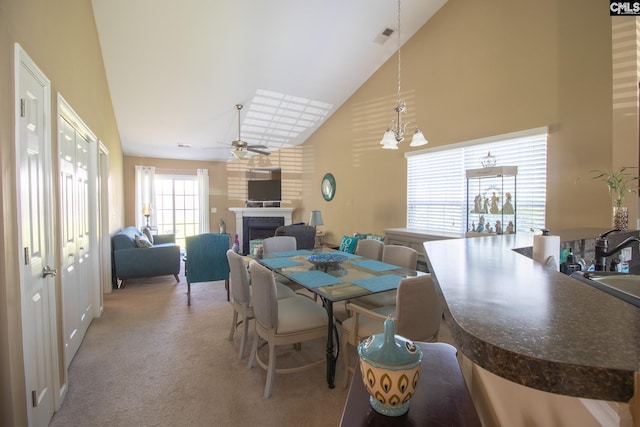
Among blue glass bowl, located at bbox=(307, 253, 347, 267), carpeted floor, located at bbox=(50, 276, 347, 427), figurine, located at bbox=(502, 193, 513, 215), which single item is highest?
figurine, located at bbox=(502, 193, 513, 215)

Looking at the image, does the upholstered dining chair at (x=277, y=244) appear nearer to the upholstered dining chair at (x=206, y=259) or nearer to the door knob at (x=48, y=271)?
the upholstered dining chair at (x=206, y=259)

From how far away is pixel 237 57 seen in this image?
426cm

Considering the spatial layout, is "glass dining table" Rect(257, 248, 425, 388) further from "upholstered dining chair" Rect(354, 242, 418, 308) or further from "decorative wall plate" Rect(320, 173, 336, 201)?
"decorative wall plate" Rect(320, 173, 336, 201)

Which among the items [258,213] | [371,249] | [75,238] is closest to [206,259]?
[75,238]

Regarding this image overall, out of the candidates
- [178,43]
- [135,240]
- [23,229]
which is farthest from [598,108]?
[135,240]

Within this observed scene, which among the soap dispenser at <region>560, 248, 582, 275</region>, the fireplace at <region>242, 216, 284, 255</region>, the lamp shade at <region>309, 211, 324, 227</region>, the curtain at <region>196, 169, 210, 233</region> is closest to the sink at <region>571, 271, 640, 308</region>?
the soap dispenser at <region>560, 248, 582, 275</region>

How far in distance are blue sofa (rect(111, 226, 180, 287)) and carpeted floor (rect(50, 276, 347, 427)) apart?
120 cm

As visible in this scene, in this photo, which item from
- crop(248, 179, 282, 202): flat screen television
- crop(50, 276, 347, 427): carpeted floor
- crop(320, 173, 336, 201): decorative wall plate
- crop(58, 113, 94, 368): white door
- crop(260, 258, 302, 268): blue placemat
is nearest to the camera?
crop(50, 276, 347, 427): carpeted floor

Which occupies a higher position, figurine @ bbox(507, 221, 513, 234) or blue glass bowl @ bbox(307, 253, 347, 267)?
figurine @ bbox(507, 221, 513, 234)

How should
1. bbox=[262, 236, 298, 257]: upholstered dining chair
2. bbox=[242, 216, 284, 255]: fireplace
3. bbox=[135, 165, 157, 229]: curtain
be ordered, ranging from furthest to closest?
bbox=[242, 216, 284, 255]: fireplace < bbox=[135, 165, 157, 229]: curtain < bbox=[262, 236, 298, 257]: upholstered dining chair

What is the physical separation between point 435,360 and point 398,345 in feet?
1.31

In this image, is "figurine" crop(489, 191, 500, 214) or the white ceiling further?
the white ceiling

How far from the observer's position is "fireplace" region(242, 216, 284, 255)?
748 centimetres

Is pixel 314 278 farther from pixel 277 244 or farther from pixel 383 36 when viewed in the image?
pixel 383 36
